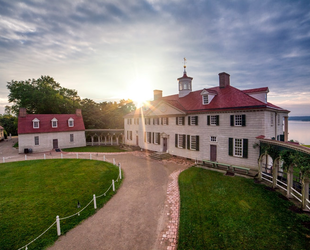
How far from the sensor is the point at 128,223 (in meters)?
9.00

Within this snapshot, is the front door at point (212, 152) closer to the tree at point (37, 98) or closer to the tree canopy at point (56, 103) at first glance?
the tree canopy at point (56, 103)

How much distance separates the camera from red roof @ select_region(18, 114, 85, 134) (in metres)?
29.6

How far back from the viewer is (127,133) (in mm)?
37344

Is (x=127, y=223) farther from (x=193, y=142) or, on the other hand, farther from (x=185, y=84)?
(x=185, y=84)

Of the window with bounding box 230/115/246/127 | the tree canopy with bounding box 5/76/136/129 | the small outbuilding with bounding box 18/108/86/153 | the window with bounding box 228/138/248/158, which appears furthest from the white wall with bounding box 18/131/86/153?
the window with bounding box 230/115/246/127

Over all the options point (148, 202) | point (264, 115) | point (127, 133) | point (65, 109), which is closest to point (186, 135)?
point (264, 115)

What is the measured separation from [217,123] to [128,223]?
48.9ft

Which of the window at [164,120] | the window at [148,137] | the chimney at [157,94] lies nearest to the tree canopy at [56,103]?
the chimney at [157,94]

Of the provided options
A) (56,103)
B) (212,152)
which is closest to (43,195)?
(212,152)

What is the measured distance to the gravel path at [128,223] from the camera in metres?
7.56

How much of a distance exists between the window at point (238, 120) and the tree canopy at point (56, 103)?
35304 millimetres

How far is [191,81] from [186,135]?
10625mm

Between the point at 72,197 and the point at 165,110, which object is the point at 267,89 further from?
Answer: the point at 72,197

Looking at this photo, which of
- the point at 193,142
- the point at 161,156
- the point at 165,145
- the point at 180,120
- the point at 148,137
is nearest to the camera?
the point at 193,142
